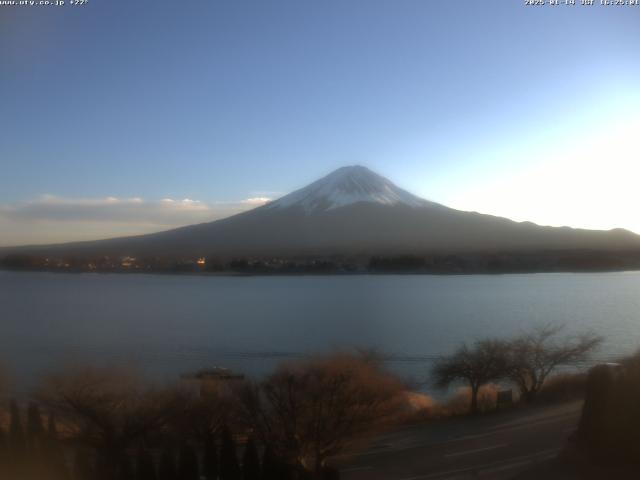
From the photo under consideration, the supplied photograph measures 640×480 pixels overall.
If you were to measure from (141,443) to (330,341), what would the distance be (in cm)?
652

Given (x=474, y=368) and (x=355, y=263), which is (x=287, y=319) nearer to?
(x=474, y=368)

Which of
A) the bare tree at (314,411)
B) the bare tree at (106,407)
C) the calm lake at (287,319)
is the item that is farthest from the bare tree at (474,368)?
the bare tree at (106,407)

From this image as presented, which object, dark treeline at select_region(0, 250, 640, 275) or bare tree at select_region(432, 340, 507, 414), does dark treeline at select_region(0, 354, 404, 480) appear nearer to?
bare tree at select_region(432, 340, 507, 414)

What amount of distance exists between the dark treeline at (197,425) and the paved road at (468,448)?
11.3 inches

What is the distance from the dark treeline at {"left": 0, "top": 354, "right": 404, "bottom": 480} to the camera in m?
4.39

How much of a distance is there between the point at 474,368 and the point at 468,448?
3.19 m

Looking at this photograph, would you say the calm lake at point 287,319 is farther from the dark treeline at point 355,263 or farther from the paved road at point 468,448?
the paved road at point 468,448

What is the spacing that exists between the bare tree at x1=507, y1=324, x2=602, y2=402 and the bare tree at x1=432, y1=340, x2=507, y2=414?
0.21 m

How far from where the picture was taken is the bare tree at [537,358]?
8.97 meters

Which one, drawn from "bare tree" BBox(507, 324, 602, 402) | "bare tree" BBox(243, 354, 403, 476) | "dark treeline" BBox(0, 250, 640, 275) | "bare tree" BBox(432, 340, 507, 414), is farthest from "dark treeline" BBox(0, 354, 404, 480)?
"dark treeline" BBox(0, 250, 640, 275)

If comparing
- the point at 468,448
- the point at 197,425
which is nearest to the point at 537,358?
the point at 468,448

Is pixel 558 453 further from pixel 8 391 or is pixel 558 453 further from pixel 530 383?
pixel 8 391

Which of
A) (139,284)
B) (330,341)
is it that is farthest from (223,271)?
(330,341)

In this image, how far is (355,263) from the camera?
976 inches
